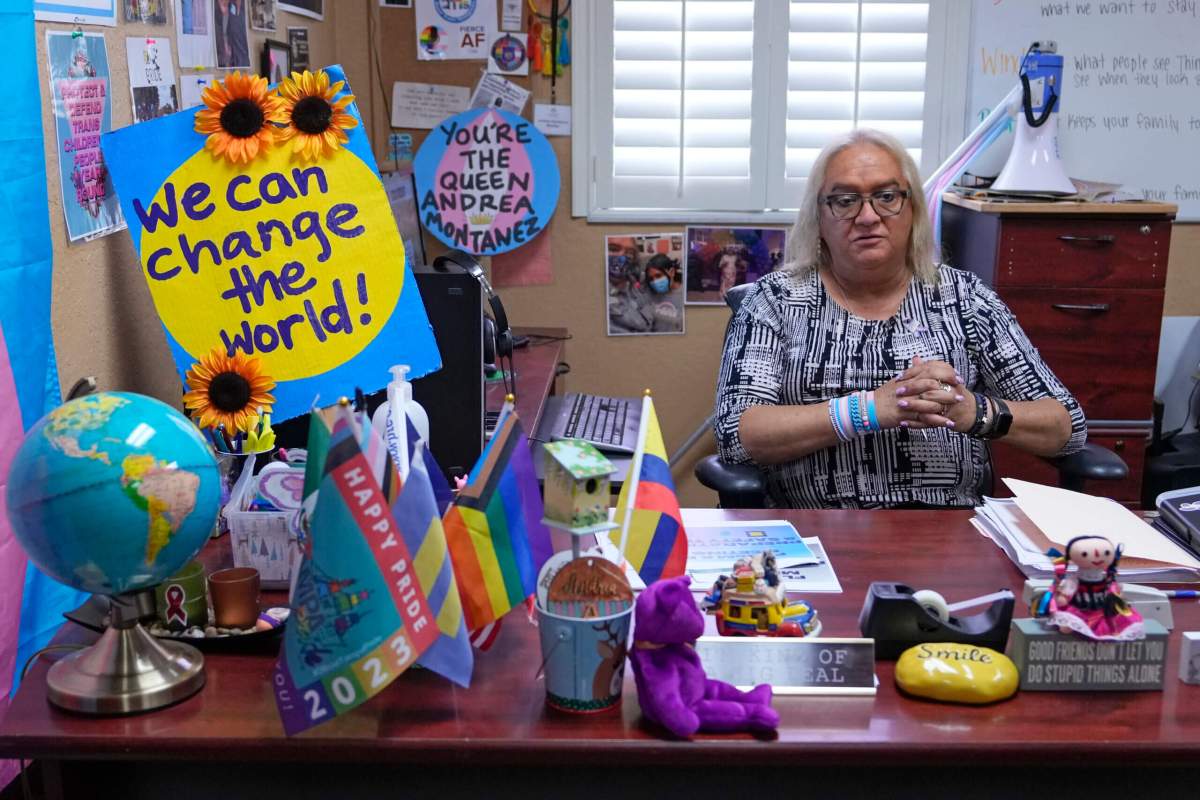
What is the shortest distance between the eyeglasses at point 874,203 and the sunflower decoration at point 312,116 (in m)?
0.98

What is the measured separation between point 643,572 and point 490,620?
219 mm

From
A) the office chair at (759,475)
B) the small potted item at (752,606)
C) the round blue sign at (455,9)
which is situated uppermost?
the round blue sign at (455,9)

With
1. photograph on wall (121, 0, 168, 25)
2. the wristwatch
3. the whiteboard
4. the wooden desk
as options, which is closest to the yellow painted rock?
the wooden desk

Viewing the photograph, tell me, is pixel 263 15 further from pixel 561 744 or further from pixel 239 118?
pixel 561 744

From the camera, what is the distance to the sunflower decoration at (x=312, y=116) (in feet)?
5.16

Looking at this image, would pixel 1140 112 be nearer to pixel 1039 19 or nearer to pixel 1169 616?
pixel 1039 19

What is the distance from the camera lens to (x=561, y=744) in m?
1.11

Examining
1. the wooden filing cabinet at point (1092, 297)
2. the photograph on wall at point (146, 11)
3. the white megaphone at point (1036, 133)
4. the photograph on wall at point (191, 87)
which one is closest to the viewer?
the photograph on wall at point (146, 11)

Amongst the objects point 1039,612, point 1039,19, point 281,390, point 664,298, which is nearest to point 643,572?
point 1039,612

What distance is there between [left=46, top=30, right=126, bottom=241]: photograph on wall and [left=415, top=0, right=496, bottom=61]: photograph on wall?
1.70m

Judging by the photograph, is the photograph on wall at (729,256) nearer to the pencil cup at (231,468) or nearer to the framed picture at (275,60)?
the framed picture at (275,60)

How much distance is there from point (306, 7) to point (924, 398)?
174 cm

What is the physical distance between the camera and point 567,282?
342cm

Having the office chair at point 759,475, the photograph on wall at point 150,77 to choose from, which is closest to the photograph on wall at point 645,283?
the office chair at point 759,475
